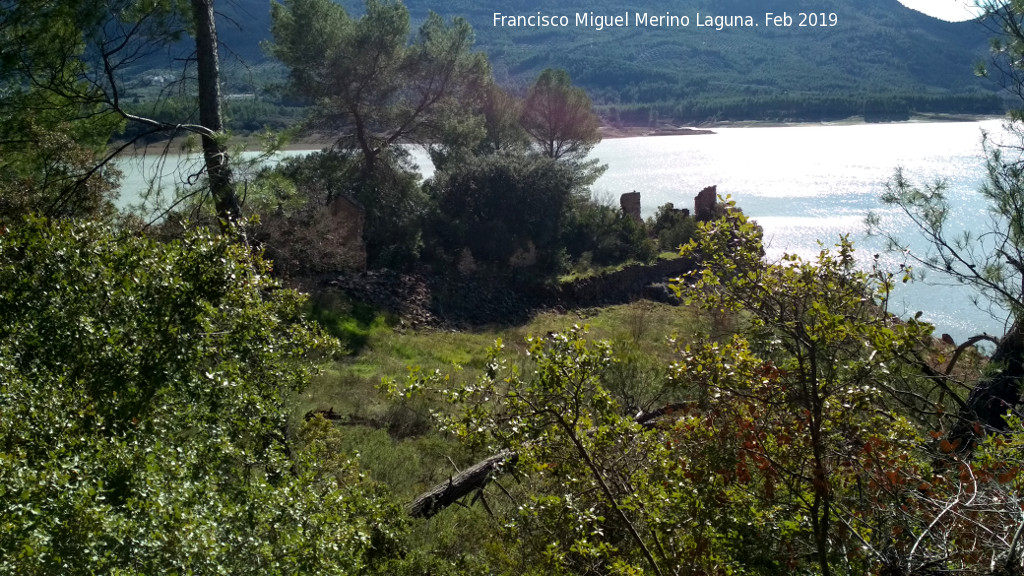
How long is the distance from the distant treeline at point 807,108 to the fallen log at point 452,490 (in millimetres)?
59903

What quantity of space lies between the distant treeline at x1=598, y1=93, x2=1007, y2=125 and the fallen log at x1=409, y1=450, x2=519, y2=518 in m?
59.9

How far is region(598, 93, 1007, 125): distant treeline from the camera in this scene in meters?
62.5

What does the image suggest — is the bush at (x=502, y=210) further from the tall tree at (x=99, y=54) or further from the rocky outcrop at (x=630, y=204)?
the tall tree at (x=99, y=54)

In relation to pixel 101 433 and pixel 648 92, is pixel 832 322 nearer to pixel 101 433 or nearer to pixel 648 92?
pixel 101 433

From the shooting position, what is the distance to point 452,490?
6844 millimetres

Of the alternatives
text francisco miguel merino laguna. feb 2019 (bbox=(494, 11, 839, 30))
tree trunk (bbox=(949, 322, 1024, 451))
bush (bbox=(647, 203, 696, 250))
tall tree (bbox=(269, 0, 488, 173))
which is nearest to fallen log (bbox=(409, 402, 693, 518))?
tree trunk (bbox=(949, 322, 1024, 451))

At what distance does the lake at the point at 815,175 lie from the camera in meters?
22.2

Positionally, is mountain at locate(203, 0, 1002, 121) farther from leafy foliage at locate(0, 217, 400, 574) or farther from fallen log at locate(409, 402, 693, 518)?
leafy foliage at locate(0, 217, 400, 574)


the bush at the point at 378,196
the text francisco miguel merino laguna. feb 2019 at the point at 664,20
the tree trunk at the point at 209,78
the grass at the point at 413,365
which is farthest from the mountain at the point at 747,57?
the tree trunk at the point at 209,78

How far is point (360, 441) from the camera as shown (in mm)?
8430

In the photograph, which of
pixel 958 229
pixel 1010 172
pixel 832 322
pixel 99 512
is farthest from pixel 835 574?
pixel 958 229

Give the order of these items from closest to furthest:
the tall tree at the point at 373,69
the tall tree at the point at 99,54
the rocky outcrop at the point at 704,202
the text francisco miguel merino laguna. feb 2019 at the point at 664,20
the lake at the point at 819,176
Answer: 1. the tall tree at the point at 99,54
2. the tall tree at the point at 373,69
3. the lake at the point at 819,176
4. the rocky outcrop at the point at 704,202
5. the text francisco miguel merino laguna. feb 2019 at the point at 664,20

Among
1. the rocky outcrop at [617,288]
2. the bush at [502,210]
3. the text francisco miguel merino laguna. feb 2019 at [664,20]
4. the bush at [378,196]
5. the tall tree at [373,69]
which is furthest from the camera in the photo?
the text francisco miguel merino laguna. feb 2019 at [664,20]

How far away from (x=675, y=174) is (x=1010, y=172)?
41.6m
